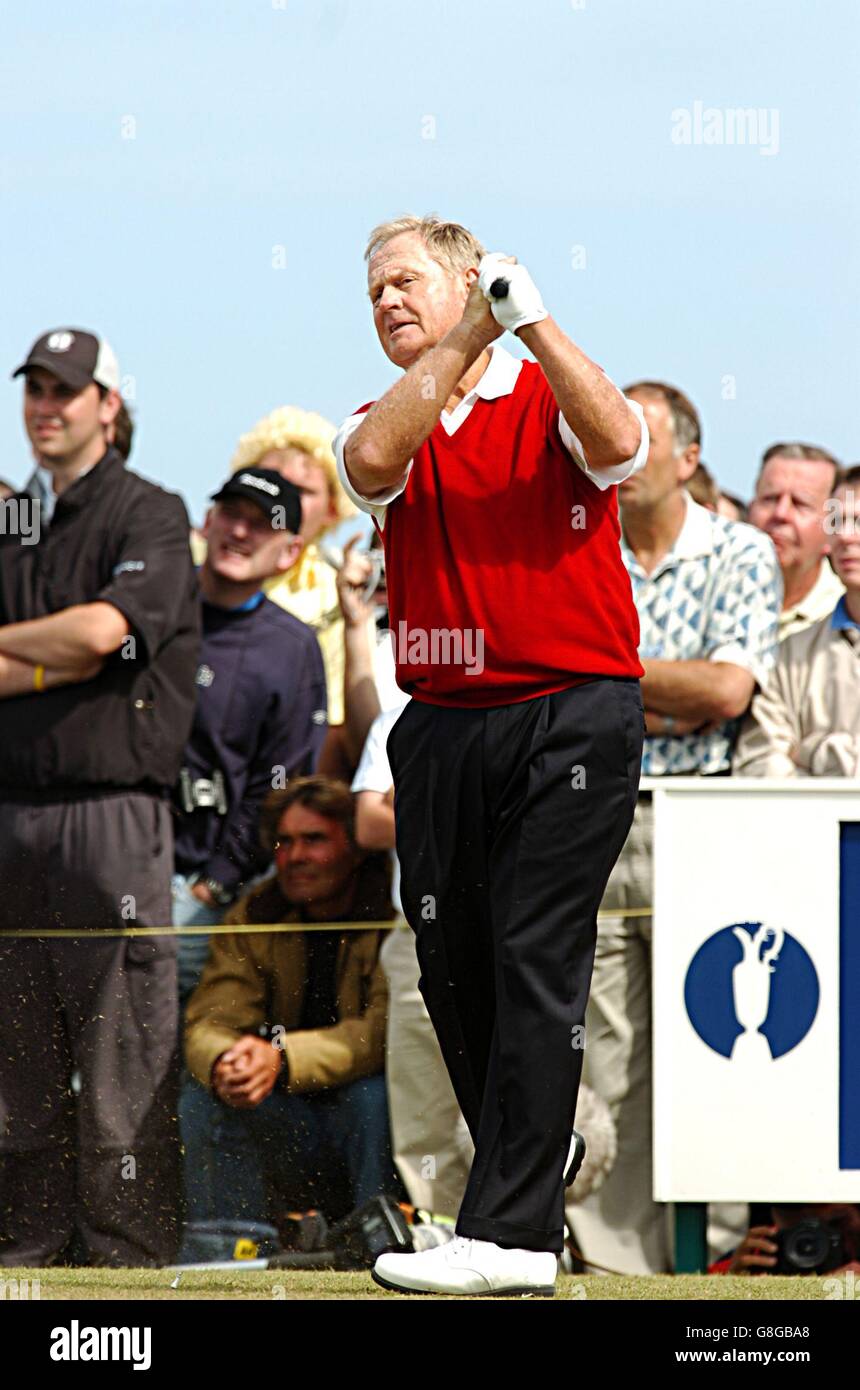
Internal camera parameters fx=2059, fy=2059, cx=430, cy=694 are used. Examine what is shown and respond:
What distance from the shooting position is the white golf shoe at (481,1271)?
410cm

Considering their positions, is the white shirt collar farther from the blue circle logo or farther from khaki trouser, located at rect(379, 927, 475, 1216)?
the blue circle logo

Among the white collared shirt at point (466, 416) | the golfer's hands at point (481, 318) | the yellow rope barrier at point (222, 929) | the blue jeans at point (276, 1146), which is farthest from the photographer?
the yellow rope barrier at point (222, 929)

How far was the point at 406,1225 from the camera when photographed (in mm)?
5992

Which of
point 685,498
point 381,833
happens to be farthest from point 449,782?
point 685,498

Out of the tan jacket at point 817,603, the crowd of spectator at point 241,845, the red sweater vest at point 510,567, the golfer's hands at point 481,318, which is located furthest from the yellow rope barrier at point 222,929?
the golfer's hands at point 481,318

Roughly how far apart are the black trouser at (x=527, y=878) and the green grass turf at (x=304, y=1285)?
1.06ft

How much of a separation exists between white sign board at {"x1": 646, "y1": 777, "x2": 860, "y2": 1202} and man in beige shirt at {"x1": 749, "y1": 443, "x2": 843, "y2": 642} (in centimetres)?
138

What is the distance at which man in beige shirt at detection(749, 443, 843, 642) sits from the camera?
24.7ft

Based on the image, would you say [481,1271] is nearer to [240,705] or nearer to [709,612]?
[240,705]

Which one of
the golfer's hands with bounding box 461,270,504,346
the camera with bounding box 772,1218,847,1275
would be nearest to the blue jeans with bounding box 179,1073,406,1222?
the camera with bounding box 772,1218,847,1275

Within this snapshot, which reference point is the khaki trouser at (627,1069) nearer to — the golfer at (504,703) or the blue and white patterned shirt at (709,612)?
the blue and white patterned shirt at (709,612)

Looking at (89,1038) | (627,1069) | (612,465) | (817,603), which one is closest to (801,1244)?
(627,1069)

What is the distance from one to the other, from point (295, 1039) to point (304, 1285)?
1.28 meters

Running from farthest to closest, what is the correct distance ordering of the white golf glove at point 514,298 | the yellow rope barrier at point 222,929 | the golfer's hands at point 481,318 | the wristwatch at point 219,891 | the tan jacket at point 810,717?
the tan jacket at point 810,717 → the wristwatch at point 219,891 → the yellow rope barrier at point 222,929 → the golfer's hands at point 481,318 → the white golf glove at point 514,298
